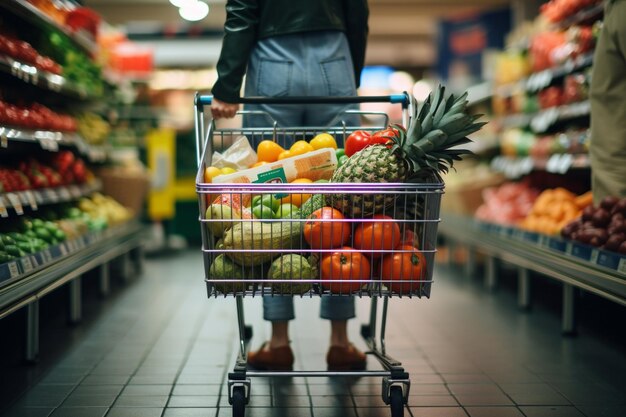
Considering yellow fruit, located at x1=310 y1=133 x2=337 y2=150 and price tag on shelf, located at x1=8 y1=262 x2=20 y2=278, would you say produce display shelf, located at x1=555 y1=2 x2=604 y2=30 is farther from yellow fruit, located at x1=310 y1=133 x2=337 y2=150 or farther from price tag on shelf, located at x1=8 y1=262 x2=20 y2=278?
price tag on shelf, located at x1=8 y1=262 x2=20 y2=278

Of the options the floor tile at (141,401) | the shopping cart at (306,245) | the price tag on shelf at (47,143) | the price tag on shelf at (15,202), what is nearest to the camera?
the shopping cart at (306,245)

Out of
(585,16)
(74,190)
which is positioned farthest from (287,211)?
(585,16)

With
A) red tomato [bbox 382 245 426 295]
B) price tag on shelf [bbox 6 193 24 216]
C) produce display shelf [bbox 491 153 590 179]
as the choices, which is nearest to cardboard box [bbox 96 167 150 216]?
price tag on shelf [bbox 6 193 24 216]

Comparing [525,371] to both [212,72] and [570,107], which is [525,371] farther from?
[212,72]

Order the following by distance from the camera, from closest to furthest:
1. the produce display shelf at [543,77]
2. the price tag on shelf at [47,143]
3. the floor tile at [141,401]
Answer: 1. the floor tile at [141,401]
2. the price tag on shelf at [47,143]
3. the produce display shelf at [543,77]

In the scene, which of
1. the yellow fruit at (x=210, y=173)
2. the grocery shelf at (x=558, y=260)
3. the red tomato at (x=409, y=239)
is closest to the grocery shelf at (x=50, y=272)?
the yellow fruit at (x=210, y=173)

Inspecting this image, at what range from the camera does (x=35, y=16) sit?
3895mm

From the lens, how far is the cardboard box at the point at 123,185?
19.1 ft

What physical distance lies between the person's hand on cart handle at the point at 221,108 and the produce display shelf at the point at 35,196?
120 cm

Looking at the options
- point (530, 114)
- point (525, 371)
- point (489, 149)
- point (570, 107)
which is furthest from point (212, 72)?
point (525, 371)

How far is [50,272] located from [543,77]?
12.8ft

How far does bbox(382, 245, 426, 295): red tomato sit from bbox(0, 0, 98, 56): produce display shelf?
2430mm

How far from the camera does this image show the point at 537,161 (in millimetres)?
5348

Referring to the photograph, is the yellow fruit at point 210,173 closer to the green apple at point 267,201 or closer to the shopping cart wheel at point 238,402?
the green apple at point 267,201
